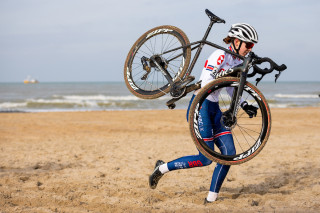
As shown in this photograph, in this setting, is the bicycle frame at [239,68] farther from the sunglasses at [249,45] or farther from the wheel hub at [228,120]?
the sunglasses at [249,45]

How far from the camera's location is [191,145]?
33.8 feet

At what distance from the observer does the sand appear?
5008mm

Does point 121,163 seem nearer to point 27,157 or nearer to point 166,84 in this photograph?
point 27,157

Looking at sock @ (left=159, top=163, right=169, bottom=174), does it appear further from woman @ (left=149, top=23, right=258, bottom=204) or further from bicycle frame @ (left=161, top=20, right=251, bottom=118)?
bicycle frame @ (left=161, top=20, right=251, bottom=118)

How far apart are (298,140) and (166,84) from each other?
7.56 meters

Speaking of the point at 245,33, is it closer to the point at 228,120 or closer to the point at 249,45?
the point at 249,45

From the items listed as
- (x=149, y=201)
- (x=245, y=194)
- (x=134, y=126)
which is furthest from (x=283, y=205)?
(x=134, y=126)

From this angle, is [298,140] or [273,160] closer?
[273,160]

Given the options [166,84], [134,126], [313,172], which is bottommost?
[134,126]

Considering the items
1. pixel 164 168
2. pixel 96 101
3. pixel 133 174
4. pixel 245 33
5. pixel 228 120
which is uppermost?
pixel 245 33

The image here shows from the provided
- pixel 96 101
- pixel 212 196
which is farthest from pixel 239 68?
pixel 96 101

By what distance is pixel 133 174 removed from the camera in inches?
275

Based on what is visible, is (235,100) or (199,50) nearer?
(235,100)

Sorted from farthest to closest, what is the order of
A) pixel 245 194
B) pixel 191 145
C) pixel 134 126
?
pixel 134 126, pixel 191 145, pixel 245 194
